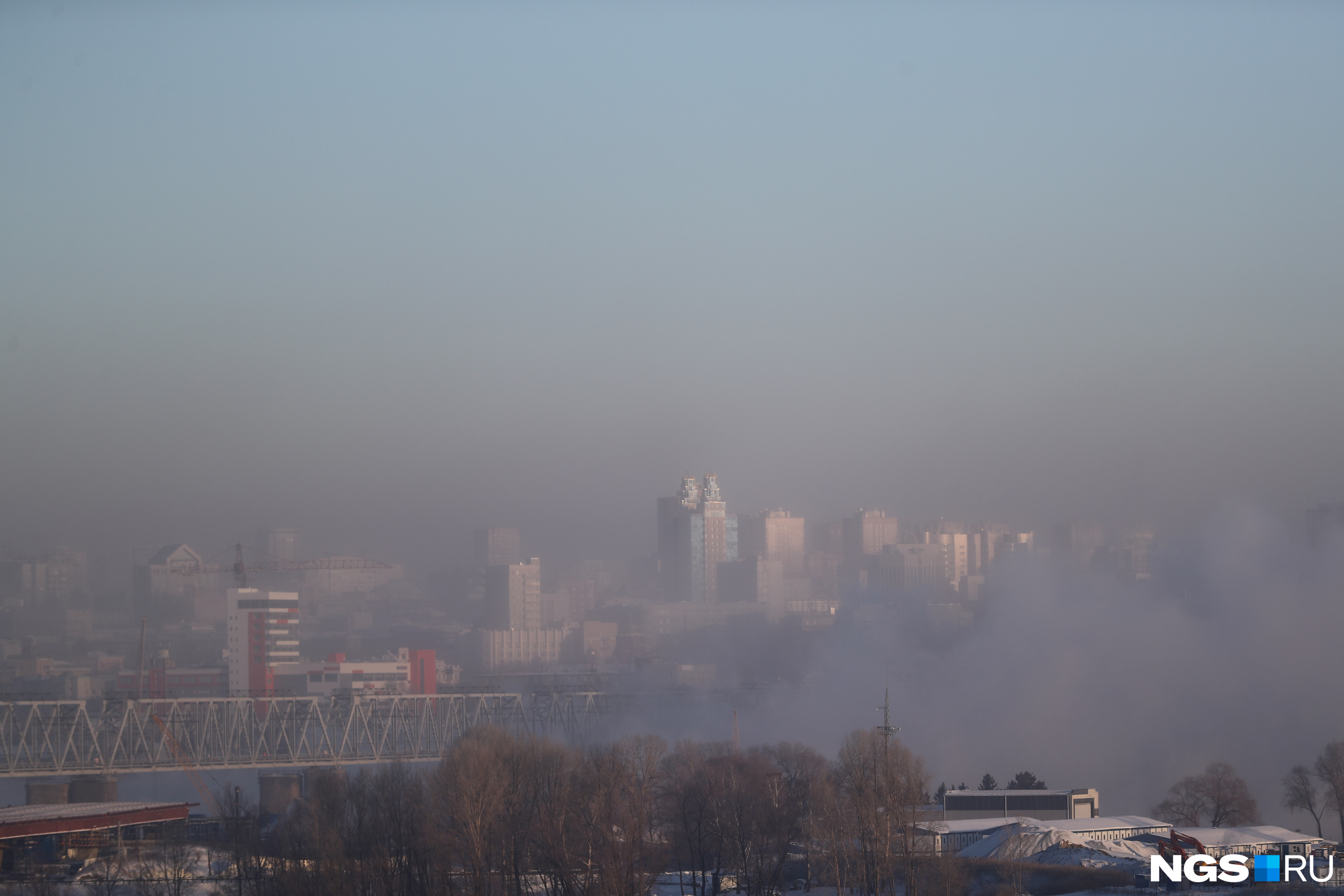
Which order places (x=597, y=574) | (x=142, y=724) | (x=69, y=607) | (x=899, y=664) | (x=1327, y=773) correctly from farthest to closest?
1. (x=597, y=574)
2. (x=69, y=607)
3. (x=899, y=664)
4. (x=142, y=724)
5. (x=1327, y=773)

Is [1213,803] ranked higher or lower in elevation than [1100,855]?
lower

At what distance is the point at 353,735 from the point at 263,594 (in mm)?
14144

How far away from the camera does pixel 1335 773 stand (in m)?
37.4

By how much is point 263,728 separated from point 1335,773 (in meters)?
42.8

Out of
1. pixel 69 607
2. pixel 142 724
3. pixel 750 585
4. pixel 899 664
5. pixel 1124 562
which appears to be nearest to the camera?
pixel 142 724

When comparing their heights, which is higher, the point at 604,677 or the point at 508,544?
the point at 508,544

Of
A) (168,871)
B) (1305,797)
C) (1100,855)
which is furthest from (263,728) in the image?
(1305,797)

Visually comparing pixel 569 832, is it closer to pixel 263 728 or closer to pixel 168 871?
pixel 168 871

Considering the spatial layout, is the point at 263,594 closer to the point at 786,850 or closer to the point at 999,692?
the point at 999,692

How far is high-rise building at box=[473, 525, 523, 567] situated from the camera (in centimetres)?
14762

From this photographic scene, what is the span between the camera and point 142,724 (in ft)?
191

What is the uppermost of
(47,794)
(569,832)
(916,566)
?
(916,566)

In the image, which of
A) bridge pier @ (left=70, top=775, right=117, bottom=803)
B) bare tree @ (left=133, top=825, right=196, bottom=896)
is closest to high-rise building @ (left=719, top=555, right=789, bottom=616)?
bridge pier @ (left=70, top=775, right=117, bottom=803)

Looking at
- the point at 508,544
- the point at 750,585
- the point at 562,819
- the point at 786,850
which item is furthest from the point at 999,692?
the point at 508,544
